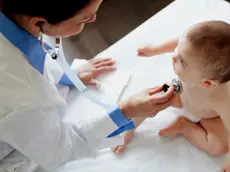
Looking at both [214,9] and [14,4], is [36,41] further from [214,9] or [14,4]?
[214,9]

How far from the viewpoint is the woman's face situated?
2.23 ft

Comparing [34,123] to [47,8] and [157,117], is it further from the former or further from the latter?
[157,117]

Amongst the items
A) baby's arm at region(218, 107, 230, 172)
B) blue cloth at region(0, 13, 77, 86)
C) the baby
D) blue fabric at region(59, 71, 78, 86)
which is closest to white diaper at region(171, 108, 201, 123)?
the baby

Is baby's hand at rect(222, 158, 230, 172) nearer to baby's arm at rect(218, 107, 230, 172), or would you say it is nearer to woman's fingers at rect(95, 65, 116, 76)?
baby's arm at rect(218, 107, 230, 172)

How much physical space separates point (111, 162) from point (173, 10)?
65cm

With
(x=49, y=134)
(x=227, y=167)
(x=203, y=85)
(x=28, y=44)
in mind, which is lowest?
(x=227, y=167)

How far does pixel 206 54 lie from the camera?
32.8 inches

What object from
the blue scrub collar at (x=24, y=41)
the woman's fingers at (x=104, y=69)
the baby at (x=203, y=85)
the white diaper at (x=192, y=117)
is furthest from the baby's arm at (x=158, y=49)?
the blue scrub collar at (x=24, y=41)

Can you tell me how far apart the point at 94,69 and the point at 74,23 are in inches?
18.3

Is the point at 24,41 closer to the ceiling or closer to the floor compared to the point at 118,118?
closer to the ceiling

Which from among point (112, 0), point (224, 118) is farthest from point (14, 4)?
point (112, 0)

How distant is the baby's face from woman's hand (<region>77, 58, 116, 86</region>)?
30cm

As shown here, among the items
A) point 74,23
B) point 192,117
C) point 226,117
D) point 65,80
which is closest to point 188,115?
point 192,117

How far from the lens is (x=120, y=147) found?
1.01 metres
